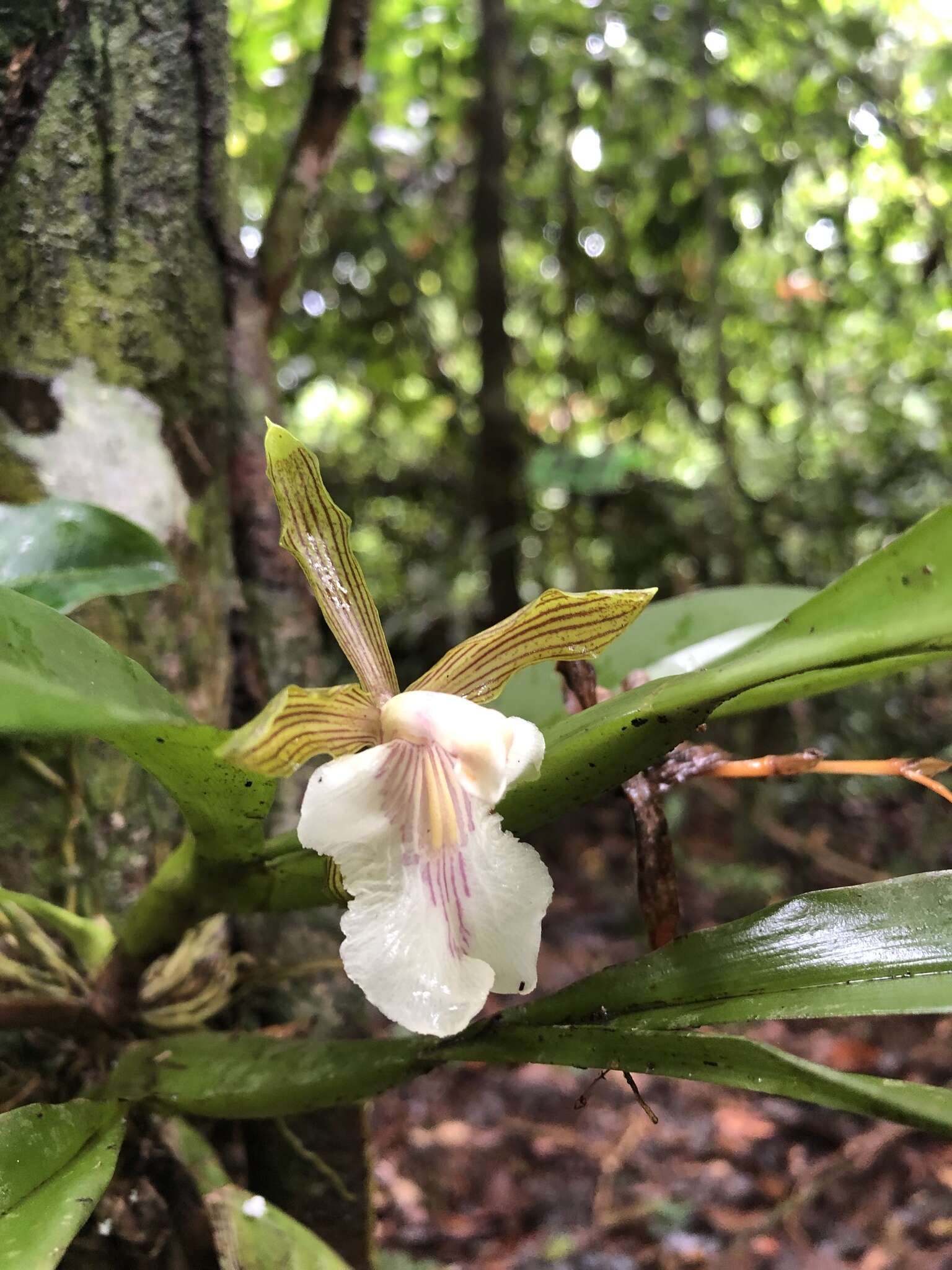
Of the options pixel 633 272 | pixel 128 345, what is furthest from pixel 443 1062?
pixel 633 272

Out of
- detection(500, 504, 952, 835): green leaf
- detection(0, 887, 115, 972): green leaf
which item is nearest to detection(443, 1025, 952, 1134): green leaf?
detection(500, 504, 952, 835): green leaf

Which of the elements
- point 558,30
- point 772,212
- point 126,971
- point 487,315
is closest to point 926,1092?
point 126,971

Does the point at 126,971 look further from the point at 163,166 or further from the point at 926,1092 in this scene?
the point at 163,166

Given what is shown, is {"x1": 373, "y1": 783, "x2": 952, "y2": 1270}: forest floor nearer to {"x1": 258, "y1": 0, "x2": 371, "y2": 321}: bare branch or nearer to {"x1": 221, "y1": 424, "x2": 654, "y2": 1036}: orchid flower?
{"x1": 221, "y1": 424, "x2": 654, "y2": 1036}: orchid flower

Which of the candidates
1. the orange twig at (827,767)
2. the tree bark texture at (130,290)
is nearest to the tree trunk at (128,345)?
the tree bark texture at (130,290)

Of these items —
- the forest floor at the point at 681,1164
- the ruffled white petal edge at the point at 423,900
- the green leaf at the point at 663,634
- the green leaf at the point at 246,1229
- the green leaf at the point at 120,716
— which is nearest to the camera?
the green leaf at the point at 120,716

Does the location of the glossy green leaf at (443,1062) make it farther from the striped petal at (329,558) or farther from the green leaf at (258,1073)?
the striped petal at (329,558)

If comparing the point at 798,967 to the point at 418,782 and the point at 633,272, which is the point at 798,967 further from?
the point at 633,272
